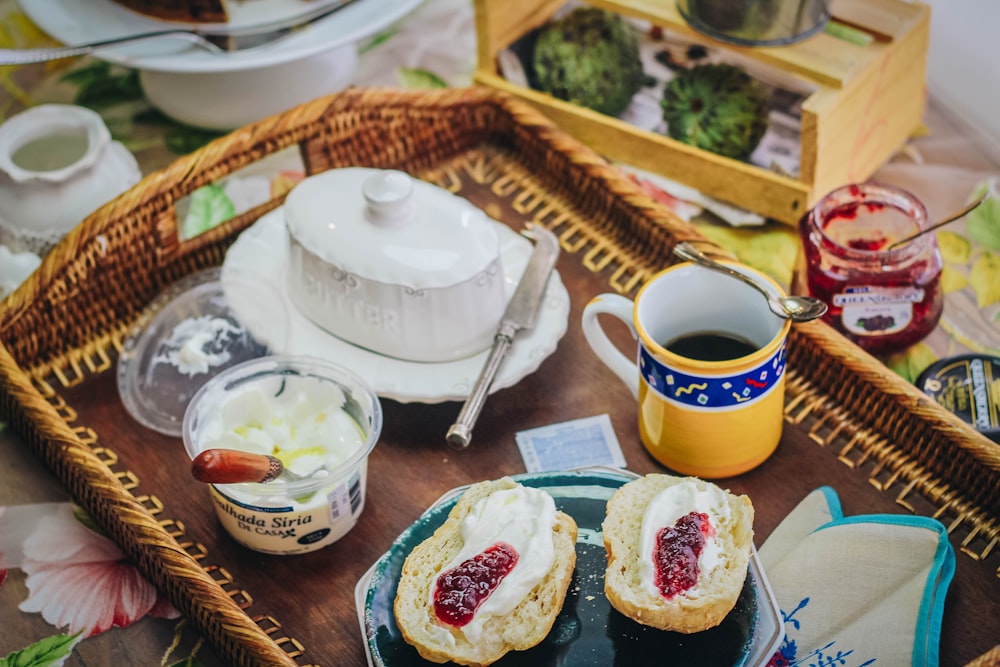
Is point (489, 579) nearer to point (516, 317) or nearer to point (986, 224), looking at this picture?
point (516, 317)

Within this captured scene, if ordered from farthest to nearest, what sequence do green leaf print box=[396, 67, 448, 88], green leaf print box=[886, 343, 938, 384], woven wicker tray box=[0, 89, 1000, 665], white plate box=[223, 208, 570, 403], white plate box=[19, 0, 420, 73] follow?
green leaf print box=[396, 67, 448, 88]
white plate box=[19, 0, 420, 73]
green leaf print box=[886, 343, 938, 384]
white plate box=[223, 208, 570, 403]
woven wicker tray box=[0, 89, 1000, 665]

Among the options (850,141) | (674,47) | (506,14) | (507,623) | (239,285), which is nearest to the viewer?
(507,623)

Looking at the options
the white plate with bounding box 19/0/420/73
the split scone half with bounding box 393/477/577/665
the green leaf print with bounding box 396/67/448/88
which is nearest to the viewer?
the split scone half with bounding box 393/477/577/665

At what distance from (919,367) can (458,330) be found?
489mm

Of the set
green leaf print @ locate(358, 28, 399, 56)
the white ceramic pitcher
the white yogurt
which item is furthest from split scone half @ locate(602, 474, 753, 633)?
green leaf print @ locate(358, 28, 399, 56)

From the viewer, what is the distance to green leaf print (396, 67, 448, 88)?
150cm

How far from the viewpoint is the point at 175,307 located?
1117mm

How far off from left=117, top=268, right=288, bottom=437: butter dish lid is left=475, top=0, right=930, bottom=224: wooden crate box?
0.47m

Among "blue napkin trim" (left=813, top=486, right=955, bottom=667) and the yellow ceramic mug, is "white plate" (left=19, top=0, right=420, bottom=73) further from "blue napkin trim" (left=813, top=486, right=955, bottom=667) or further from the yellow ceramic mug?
"blue napkin trim" (left=813, top=486, right=955, bottom=667)

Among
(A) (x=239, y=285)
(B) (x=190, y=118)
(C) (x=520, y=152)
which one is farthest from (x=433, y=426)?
(B) (x=190, y=118)

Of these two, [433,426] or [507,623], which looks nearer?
[507,623]

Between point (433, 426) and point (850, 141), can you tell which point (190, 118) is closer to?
point (433, 426)

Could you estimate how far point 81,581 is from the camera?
94cm

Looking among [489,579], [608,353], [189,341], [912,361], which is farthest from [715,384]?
[189,341]
